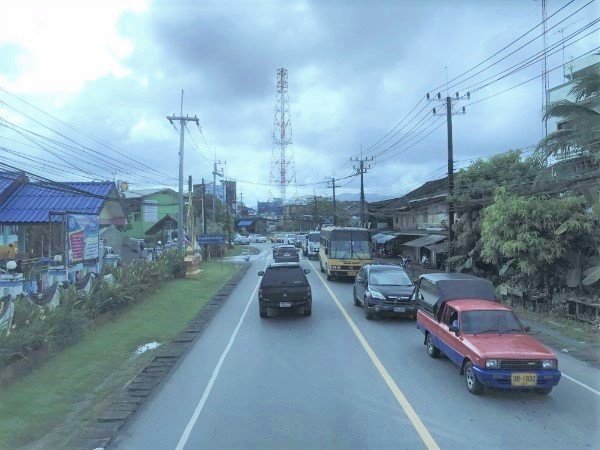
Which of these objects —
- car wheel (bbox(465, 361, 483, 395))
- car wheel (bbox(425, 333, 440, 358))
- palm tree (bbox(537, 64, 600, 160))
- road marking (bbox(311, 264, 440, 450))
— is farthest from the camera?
palm tree (bbox(537, 64, 600, 160))

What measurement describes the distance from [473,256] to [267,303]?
12271 millimetres

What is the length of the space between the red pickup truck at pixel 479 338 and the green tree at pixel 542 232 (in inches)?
251

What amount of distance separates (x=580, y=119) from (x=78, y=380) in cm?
1515

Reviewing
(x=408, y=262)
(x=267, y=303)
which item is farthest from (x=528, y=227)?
(x=408, y=262)

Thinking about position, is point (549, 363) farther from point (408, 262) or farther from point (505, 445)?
point (408, 262)

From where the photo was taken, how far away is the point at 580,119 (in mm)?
15594

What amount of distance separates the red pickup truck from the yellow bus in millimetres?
15666

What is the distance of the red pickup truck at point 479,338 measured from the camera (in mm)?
8297

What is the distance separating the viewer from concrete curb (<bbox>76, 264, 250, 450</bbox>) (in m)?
7.12

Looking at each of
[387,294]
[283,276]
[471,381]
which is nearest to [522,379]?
[471,381]

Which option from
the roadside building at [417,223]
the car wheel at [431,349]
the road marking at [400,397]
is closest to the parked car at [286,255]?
the roadside building at [417,223]

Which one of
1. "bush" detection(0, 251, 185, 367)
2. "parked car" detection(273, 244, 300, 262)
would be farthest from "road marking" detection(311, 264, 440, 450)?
"parked car" detection(273, 244, 300, 262)

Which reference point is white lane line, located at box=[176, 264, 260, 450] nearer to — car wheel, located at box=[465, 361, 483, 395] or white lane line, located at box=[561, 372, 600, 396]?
car wheel, located at box=[465, 361, 483, 395]

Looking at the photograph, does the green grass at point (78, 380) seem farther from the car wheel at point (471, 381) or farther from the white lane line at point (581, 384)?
the white lane line at point (581, 384)
